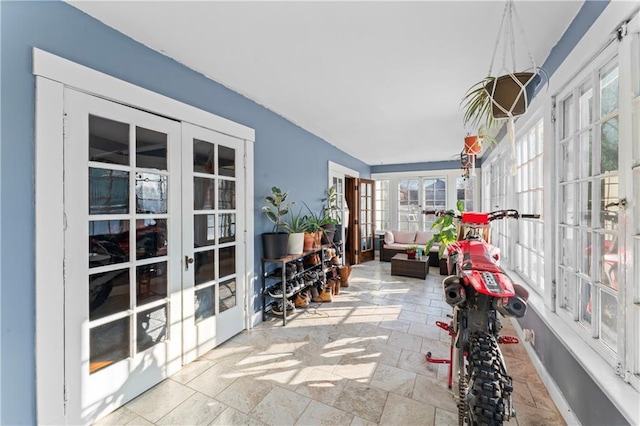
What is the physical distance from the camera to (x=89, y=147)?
5.61 feet

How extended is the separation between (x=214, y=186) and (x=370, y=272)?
12.9ft

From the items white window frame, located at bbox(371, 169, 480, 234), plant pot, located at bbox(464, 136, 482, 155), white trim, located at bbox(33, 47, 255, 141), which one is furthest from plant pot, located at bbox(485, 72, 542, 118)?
white window frame, located at bbox(371, 169, 480, 234)

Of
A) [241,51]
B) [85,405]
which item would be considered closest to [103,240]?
[85,405]

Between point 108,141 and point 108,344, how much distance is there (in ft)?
4.44

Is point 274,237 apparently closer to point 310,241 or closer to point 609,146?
point 310,241

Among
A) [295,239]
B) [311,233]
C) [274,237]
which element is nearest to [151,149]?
[274,237]

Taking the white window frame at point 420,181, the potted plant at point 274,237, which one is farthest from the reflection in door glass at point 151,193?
the white window frame at point 420,181

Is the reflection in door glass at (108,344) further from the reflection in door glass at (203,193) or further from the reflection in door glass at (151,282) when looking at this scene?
the reflection in door glass at (203,193)

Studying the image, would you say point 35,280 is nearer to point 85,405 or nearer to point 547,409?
point 85,405

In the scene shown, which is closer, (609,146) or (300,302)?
(609,146)

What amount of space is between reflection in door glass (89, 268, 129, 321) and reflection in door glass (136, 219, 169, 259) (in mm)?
174

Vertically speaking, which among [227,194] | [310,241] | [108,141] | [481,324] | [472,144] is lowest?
[481,324]

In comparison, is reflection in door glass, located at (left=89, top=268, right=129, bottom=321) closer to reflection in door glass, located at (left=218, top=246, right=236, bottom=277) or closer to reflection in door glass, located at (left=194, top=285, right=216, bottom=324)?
reflection in door glass, located at (left=194, top=285, right=216, bottom=324)

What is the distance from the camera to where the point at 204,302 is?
2521 millimetres
